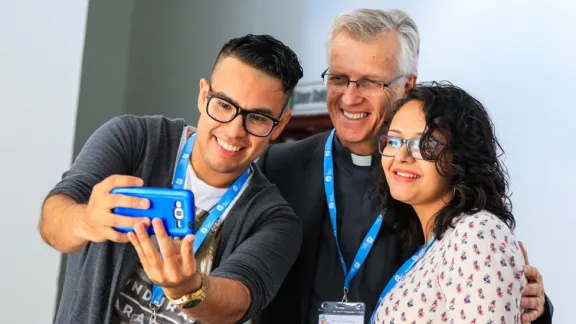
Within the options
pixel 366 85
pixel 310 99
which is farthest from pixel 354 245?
pixel 310 99

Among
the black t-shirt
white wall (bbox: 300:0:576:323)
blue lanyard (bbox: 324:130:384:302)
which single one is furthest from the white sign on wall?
blue lanyard (bbox: 324:130:384:302)

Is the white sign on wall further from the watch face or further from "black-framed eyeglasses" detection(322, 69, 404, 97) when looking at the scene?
the watch face

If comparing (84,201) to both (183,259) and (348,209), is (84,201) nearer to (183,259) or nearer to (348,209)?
(183,259)

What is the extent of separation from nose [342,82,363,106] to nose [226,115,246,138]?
62 cm

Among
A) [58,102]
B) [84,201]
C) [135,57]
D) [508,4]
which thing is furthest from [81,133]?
[508,4]

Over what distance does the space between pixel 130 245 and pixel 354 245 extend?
910 mm

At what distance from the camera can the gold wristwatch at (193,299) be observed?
1.54m

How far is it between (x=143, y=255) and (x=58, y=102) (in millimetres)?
2765

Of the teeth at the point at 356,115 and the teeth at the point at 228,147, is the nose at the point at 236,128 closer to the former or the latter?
the teeth at the point at 228,147

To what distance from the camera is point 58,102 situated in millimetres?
3916

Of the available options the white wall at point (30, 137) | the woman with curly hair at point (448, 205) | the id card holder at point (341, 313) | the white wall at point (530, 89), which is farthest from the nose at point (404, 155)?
the white wall at point (30, 137)

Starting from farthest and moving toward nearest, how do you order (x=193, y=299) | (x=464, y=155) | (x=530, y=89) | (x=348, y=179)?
1. (x=530, y=89)
2. (x=348, y=179)
3. (x=464, y=155)
4. (x=193, y=299)

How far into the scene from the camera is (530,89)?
149 inches

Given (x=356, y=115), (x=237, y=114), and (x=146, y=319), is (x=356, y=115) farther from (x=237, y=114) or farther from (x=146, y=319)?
(x=146, y=319)
